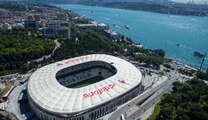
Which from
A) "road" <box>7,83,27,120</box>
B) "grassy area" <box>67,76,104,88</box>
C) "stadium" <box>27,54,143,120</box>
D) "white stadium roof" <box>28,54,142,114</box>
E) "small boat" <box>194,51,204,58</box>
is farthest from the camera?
"small boat" <box>194,51,204,58</box>

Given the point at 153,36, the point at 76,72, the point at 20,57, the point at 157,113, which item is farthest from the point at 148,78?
the point at 153,36

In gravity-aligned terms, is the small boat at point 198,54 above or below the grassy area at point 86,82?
above

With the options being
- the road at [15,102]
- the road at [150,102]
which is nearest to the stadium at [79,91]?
the road at [15,102]

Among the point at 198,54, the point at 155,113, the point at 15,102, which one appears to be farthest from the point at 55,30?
the point at 155,113

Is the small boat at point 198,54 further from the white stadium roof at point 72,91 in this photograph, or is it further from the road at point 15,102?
the road at point 15,102

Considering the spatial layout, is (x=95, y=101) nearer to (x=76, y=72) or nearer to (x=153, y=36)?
(x=76, y=72)

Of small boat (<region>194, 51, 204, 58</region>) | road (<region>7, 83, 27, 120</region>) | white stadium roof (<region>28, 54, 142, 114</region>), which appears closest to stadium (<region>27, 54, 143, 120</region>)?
white stadium roof (<region>28, 54, 142, 114</region>)

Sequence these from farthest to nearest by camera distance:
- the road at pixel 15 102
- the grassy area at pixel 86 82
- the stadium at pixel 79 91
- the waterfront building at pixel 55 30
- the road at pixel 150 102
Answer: the waterfront building at pixel 55 30 → the grassy area at pixel 86 82 → the road at pixel 15 102 → the road at pixel 150 102 → the stadium at pixel 79 91

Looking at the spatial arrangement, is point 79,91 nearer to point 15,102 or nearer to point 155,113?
point 15,102

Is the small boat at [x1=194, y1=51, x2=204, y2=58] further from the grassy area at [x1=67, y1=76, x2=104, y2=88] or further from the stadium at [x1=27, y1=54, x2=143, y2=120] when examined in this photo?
the grassy area at [x1=67, y1=76, x2=104, y2=88]
